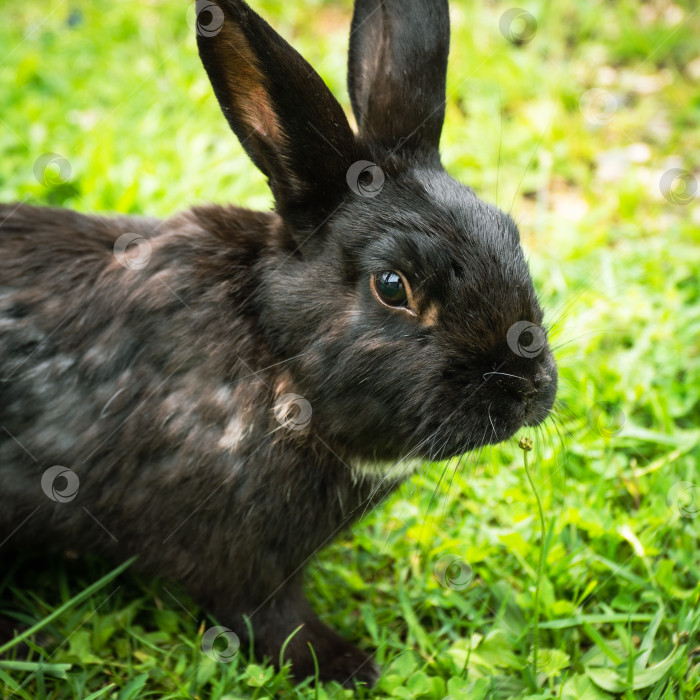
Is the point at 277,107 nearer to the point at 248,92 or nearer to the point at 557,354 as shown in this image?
the point at 248,92

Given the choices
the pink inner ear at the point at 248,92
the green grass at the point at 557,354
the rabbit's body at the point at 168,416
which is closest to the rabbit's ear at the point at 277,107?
the pink inner ear at the point at 248,92

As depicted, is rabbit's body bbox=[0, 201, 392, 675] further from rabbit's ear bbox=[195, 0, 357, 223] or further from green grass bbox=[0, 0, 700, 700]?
green grass bbox=[0, 0, 700, 700]

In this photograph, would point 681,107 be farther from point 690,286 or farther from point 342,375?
point 342,375

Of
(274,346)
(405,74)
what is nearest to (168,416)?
(274,346)

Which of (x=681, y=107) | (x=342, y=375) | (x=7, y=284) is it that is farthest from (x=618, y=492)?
(x=681, y=107)

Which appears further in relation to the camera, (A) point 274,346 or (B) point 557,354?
(B) point 557,354

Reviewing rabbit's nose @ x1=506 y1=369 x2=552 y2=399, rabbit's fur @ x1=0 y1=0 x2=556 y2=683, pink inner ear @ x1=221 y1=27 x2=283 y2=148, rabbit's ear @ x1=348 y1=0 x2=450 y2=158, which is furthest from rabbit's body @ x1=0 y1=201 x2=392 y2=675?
rabbit's nose @ x1=506 y1=369 x2=552 y2=399
